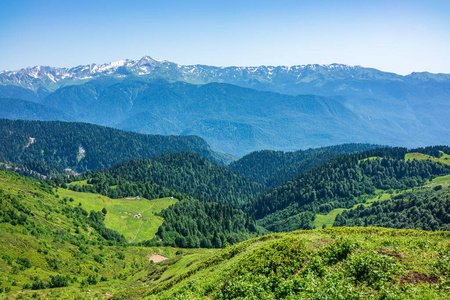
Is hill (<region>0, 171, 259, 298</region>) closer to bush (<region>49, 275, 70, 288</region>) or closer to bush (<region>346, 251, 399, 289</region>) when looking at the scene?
bush (<region>49, 275, 70, 288</region>)

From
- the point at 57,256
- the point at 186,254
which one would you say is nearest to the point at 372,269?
the point at 186,254

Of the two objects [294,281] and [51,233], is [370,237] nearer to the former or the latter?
[294,281]

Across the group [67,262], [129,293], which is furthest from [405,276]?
[67,262]

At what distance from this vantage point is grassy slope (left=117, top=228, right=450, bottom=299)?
72.1ft

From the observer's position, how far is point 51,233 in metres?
104

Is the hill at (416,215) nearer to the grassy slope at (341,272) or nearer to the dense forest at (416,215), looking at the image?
the dense forest at (416,215)

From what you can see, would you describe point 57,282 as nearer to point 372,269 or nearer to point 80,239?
point 80,239

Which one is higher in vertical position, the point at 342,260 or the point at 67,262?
the point at 342,260

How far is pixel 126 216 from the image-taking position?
169 metres

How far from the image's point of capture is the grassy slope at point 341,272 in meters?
22.0

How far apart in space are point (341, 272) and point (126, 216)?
16364 centimetres

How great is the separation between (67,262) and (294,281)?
86.8 metres

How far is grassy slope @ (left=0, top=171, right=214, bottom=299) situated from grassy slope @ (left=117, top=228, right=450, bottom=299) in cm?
4315

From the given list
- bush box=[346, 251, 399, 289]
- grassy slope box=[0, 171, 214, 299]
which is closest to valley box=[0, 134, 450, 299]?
bush box=[346, 251, 399, 289]
